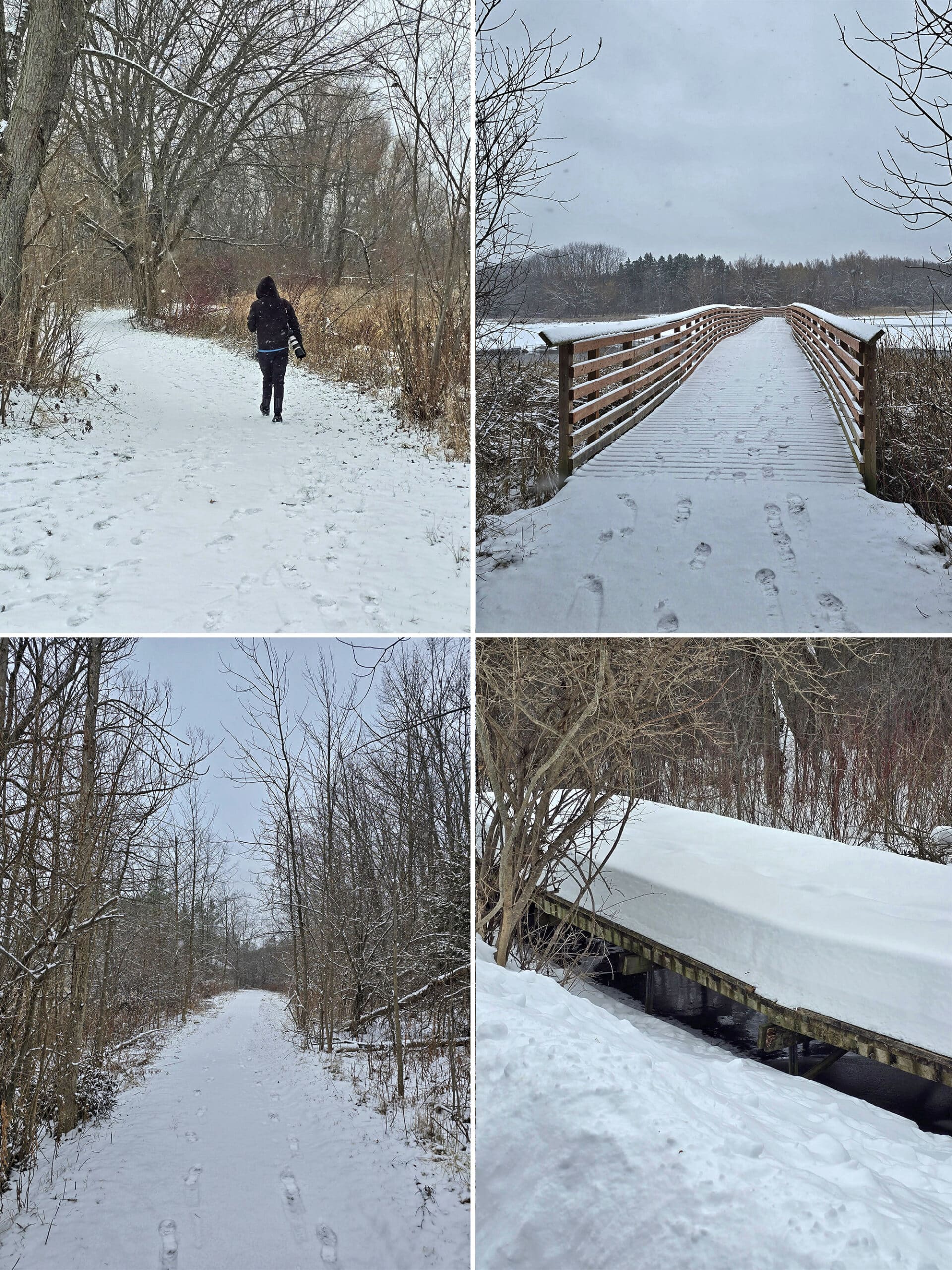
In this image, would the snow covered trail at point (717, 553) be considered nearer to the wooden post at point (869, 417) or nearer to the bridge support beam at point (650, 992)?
the wooden post at point (869, 417)

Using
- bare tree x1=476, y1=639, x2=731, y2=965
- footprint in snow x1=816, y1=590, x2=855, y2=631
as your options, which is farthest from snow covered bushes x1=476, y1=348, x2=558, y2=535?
footprint in snow x1=816, y1=590, x2=855, y2=631

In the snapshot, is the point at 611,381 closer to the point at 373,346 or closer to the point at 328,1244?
the point at 373,346

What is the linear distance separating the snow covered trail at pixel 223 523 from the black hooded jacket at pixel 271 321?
759 millimetres

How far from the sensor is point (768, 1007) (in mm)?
5961

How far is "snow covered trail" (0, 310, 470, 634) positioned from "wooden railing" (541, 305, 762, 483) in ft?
3.23

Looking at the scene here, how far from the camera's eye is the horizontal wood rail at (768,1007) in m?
5.07

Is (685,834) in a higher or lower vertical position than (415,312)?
lower

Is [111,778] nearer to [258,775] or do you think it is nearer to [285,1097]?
[258,775]

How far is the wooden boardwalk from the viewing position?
6.51m

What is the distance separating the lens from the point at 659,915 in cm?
694

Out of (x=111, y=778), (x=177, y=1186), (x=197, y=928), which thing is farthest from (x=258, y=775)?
(x=197, y=928)

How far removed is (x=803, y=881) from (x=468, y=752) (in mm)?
2865

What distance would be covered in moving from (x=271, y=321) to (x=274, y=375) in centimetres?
50

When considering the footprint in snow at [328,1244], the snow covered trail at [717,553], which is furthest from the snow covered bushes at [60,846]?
the snow covered trail at [717,553]
